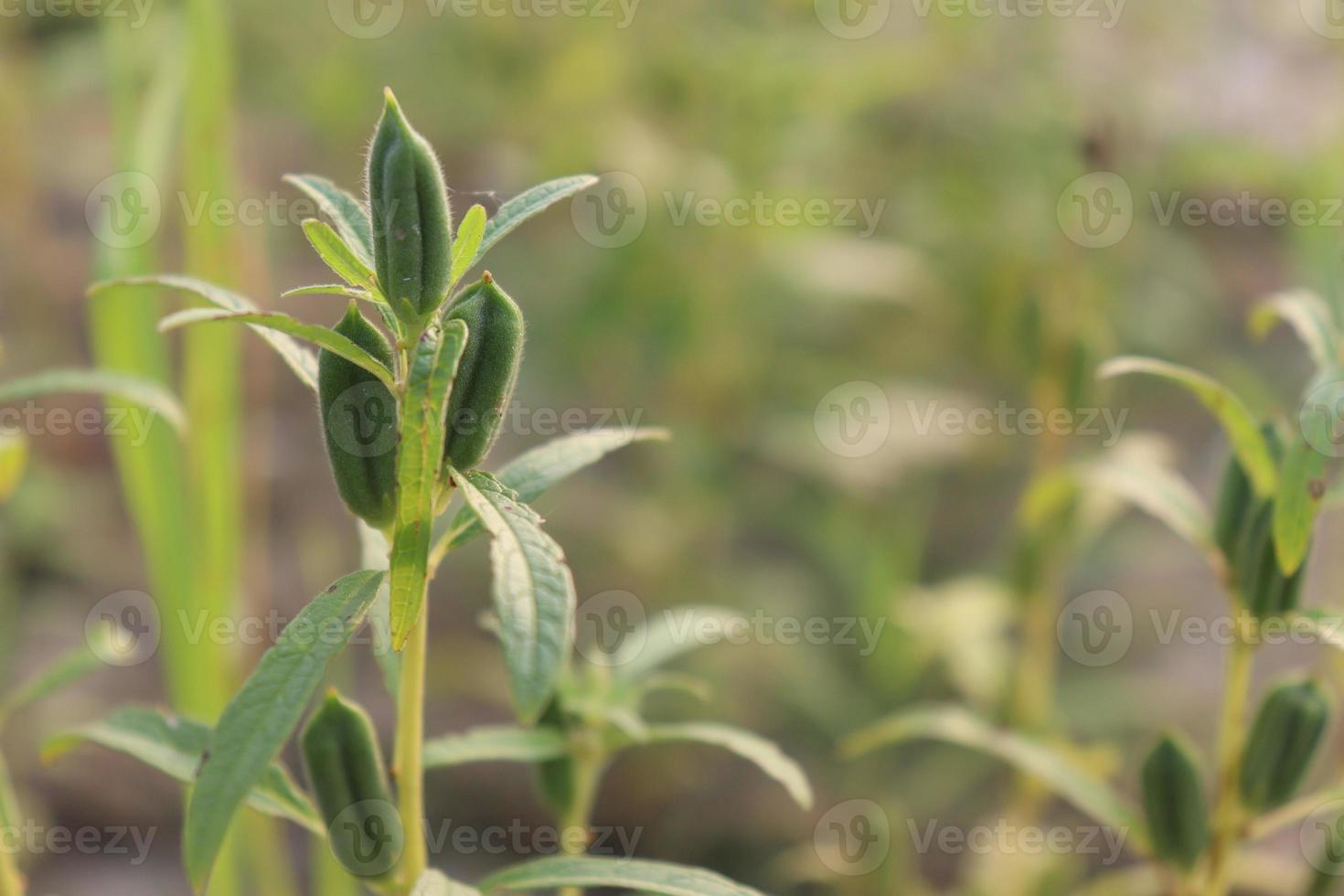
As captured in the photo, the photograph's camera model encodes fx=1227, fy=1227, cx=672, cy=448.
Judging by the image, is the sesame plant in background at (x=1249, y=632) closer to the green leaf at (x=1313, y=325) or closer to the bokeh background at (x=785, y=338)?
the green leaf at (x=1313, y=325)

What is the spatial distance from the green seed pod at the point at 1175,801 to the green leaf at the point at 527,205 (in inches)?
18.0

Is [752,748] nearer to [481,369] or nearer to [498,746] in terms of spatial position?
[498,746]

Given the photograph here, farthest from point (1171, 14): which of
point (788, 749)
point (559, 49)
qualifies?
point (788, 749)

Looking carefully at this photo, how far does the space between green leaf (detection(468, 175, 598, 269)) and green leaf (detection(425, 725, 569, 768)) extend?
262 millimetres

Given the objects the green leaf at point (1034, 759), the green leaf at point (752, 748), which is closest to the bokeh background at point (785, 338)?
the green leaf at point (1034, 759)

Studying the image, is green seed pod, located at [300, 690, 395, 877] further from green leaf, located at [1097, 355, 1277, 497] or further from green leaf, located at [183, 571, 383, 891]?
green leaf, located at [1097, 355, 1277, 497]

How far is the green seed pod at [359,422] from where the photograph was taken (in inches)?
19.4

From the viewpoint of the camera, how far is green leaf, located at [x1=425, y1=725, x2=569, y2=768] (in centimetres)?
63

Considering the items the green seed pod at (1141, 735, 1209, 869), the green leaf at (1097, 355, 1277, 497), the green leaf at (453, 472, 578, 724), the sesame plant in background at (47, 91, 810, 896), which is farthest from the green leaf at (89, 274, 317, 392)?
the green seed pod at (1141, 735, 1209, 869)

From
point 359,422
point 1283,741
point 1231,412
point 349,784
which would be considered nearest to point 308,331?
point 359,422

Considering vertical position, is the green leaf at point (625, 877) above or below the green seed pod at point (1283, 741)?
below

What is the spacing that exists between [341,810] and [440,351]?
23cm

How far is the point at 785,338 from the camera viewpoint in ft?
6.75

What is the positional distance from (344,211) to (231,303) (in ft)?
0.22
